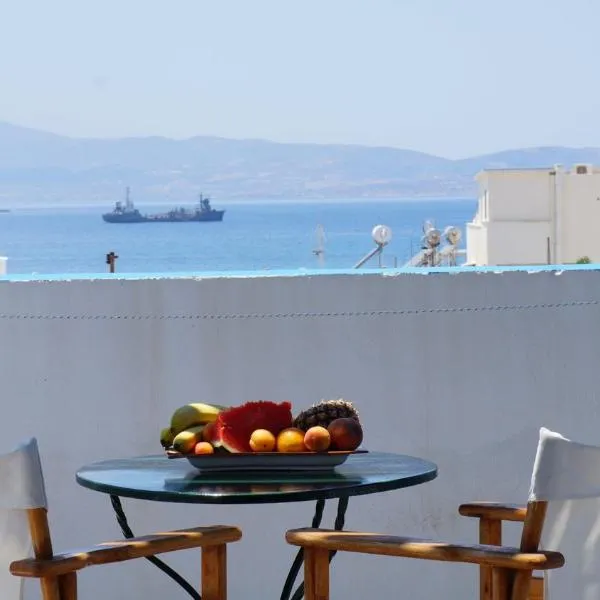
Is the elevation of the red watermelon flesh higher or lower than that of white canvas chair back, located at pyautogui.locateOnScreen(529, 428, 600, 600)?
higher

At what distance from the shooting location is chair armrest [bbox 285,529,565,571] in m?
3.13

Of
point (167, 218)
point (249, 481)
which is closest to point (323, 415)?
point (249, 481)

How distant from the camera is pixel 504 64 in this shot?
141 metres

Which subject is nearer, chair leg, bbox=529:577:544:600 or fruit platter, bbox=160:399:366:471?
fruit platter, bbox=160:399:366:471

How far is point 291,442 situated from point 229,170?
537ft

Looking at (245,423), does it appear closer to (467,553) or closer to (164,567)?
(164,567)

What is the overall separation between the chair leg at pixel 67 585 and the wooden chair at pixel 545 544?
20.0 inches

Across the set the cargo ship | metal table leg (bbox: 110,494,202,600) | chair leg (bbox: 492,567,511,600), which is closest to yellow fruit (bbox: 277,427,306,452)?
metal table leg (bbox: 110,494,202,600)

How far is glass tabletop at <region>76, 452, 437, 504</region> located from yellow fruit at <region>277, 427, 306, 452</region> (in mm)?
59

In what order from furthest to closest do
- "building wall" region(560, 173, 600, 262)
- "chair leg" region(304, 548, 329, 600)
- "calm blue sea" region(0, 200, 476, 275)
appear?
1. "calm blue sea" region(0, 200, 476, 275)
2. "building wall" region(560, 173, 600, 262)
3. "chair leg" region(304, 548, 329, 600)

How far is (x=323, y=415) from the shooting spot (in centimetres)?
365

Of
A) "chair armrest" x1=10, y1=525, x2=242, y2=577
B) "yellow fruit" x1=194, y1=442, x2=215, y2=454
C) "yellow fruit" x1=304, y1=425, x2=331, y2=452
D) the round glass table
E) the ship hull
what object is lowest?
"chair armrest" x1=10, y1=525, x2=242, y2=577

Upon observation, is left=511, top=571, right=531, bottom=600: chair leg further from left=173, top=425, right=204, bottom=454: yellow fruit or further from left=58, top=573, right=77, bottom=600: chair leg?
left=58, top=573, right=77, bottom=600: chair leg

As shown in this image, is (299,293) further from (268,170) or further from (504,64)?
(268,170)
